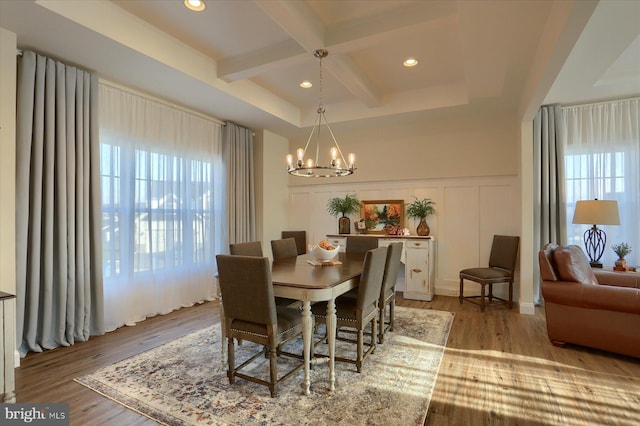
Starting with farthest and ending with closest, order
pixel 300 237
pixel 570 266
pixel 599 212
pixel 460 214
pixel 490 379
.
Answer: pixel 300 237
pixel 460 214
pixel 599 212
pixel 570 266
pixel 490 379

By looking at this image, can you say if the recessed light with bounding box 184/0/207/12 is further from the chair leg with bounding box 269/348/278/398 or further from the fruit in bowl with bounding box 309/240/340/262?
the chair leg with bounding box 269/348/278/398

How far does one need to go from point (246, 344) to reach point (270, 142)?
3.69 m

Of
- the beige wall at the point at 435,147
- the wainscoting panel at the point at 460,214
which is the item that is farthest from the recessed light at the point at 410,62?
the wainscoting panel at the point at 460,214

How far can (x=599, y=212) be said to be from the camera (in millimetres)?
3674

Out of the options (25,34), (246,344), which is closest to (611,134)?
(246,344)

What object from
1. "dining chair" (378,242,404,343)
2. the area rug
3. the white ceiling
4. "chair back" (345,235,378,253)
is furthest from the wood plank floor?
the white ceiling

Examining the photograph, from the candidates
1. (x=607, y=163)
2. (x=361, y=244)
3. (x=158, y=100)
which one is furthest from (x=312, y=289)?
(x=607, y=163)

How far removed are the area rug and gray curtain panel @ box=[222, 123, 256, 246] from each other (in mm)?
2281

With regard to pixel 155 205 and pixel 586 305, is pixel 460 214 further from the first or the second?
pixel 155 205

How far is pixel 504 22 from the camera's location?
2.57 metres

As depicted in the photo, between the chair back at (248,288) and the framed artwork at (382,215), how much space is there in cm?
355

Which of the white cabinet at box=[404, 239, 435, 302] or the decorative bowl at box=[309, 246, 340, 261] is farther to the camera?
the white cabinet at box=[404, 239, 435, 302]

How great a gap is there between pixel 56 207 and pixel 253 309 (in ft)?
7.65

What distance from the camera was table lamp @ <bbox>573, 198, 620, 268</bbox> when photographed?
3639mm
